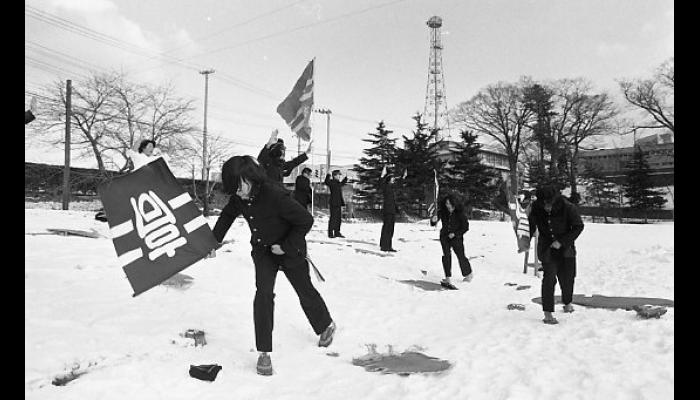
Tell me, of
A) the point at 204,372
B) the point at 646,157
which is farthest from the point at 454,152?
the point at 204,372

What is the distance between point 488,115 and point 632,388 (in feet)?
140

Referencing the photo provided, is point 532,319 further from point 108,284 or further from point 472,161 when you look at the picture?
point 472,161

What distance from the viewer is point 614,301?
729cm

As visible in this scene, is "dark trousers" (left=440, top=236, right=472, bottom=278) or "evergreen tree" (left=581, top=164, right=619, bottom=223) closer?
"dark trousers" (left=440, top=236, right=472, bottom=278)

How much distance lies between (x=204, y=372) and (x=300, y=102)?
10.6 metres

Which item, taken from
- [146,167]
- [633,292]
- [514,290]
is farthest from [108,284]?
[633,292]

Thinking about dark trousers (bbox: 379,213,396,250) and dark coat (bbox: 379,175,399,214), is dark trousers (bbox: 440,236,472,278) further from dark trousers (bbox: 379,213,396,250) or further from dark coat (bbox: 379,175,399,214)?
dark coat (bbox: 379,175,399,214)

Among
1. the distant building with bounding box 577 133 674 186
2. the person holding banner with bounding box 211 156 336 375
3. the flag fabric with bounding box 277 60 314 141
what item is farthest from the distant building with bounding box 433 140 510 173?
the person holding banner with bounding box 211 156 336 375

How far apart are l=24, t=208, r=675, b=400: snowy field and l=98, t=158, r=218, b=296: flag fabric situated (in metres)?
0.79

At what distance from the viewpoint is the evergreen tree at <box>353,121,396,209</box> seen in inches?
1523

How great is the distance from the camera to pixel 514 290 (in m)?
8.94

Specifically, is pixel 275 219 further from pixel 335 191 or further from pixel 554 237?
pixel 335 191

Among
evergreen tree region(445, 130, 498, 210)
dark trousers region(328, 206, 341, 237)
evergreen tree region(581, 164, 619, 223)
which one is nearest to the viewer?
dark trousers region(328, 206, 341, 237)

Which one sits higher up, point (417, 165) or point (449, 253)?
point (417, 165)
